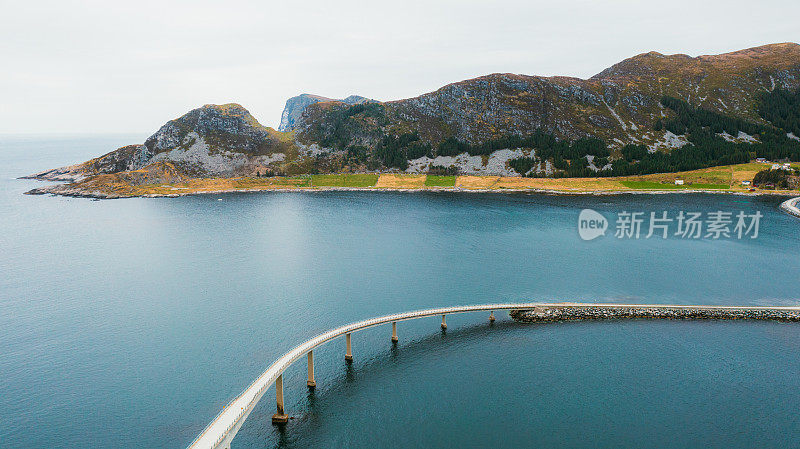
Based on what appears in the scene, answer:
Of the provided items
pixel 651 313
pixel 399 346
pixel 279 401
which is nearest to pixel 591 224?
pixel 651 313

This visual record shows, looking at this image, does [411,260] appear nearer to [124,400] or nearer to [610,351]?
[610,351]

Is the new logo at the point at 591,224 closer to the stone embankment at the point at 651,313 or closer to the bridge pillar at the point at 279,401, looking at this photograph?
the stone embankment at the point at 651,313

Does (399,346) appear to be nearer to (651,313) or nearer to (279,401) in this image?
(279,401)

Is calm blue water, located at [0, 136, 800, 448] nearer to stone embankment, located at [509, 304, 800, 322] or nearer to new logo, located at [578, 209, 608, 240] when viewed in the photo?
stone embankment, located at [509, 304, 800, 322]

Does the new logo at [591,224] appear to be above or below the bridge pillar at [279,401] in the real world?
above

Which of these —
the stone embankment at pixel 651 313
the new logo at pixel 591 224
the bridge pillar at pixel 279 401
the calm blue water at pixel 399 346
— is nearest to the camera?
the calm blue water at pixel 399 346

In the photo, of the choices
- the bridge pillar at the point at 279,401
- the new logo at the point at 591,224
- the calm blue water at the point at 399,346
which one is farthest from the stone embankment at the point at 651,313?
the new logo at the point at 591,224
